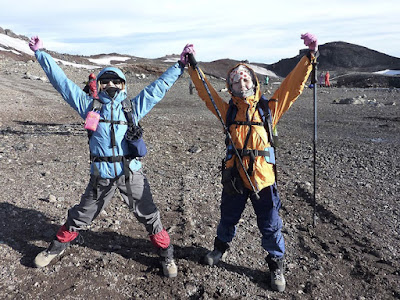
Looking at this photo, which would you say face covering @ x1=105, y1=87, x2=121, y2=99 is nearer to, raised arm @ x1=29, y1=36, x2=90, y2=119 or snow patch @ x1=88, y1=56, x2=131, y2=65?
raised arm @ x1=29, y1=36, x2=90, y2=119

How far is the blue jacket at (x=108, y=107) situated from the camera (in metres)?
3.96

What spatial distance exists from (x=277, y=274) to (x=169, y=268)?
1202 millimetres

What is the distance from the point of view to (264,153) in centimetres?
399

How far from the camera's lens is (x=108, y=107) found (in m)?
3.98

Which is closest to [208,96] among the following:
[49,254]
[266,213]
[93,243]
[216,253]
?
[266,213]

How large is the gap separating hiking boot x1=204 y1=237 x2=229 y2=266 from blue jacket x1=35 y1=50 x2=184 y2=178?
1.36m

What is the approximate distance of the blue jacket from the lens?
156 inches

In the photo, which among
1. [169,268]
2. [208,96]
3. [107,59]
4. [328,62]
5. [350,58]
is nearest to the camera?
[169,268]

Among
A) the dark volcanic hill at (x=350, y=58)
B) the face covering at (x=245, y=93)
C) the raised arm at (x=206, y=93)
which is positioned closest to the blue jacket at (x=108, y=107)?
the raised arm at (x=206, y=93)

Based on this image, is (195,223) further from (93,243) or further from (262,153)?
(262,153)

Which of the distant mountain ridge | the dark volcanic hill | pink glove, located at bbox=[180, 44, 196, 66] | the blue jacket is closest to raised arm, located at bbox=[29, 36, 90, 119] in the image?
the blue jacket

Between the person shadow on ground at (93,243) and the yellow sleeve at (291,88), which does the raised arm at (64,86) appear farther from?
the yellow sleeve at (291,88)

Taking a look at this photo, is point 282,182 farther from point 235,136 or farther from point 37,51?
point 37,51

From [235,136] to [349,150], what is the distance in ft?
23.5
